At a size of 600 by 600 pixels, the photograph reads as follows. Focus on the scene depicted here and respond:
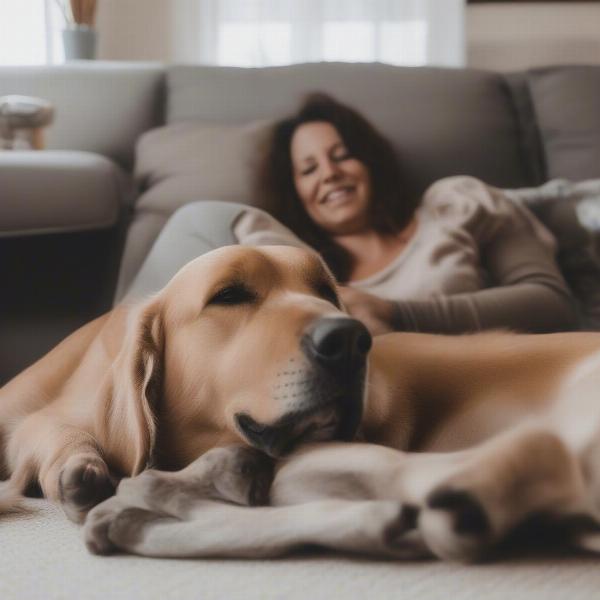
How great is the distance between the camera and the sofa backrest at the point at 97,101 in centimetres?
151

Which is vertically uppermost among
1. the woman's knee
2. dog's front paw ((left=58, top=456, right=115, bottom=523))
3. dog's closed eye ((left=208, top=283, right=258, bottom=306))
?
the woman's knee

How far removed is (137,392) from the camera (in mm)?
801

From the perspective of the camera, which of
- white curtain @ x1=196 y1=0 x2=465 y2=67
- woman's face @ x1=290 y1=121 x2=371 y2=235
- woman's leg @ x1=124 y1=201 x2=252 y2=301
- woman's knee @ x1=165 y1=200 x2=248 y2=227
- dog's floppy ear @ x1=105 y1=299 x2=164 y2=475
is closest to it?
dog's floppy ear @ x1=105 y1=299 x2=164 y2=475

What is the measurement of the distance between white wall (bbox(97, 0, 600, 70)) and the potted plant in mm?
253

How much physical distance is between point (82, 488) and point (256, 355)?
8.6 inches

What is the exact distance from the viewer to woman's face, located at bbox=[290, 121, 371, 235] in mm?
1186

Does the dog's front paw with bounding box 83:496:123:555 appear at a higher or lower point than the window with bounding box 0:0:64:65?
lower

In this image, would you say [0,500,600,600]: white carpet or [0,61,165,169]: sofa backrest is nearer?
[0,500,600,600]: white carpet

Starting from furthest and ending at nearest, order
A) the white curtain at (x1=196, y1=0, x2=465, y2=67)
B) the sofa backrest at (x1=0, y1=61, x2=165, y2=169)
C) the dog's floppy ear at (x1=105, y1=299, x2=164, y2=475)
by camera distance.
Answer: the white curtain at (x1=196, y1=0, x2=465, y2=67), the sofa backrest at (x1=0, y1=61, x2=165, y2=169), the dog's floppy ear at (x1=105, y1=299, x2=164, y2=475)

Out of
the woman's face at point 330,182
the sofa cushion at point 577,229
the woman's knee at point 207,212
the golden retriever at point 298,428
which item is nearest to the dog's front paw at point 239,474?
the golden retriever at point 298,428

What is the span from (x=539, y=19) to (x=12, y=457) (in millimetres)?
2275

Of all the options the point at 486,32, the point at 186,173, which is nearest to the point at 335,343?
the point at 186,173

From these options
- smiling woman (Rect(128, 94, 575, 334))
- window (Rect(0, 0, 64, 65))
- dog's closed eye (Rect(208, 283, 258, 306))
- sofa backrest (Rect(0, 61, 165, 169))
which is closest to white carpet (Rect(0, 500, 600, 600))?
dog's closed eye (Rect(208, 283, 258, 306))

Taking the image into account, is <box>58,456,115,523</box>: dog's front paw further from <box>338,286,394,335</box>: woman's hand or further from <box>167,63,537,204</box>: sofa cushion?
<box>167,63,537,204</box>: sofa cushion
